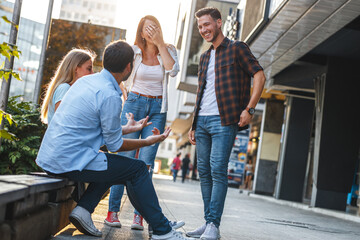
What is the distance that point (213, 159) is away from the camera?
189 inches

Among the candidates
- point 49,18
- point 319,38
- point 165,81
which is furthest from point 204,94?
point 319,38

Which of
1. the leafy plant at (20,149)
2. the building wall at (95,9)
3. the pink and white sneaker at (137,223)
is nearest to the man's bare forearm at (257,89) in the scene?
the pink and white sneaker at (137,223)

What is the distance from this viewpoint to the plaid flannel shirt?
485 centimetres

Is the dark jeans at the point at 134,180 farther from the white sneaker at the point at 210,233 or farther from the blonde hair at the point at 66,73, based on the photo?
the blonde hair at the point at 66,73

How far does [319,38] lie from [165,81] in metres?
9.11

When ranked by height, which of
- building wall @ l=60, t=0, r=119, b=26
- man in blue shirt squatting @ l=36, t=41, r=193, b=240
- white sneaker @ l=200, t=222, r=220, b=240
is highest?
building wall @ l=60, t=0, r=119, b=26

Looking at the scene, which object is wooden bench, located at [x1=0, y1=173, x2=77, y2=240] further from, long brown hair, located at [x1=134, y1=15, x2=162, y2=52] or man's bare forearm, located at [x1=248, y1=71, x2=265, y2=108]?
man's bare forearm, located at [x1=248, y1=71, x2=265, y2=108]

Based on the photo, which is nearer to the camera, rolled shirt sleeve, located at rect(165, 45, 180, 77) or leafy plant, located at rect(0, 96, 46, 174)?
rolled shirt sleeve, located at rect(165, 45, 180, 77)

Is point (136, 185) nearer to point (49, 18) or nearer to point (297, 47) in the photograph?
point (49, 18)

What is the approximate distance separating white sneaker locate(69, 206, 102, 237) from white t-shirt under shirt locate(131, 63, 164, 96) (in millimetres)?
1548

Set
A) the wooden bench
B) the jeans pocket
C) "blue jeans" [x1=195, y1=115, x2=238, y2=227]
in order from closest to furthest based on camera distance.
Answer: the wooden bench, "blue jeans" [x1=195, y1=115, x2=238, y2=227], the jeans pocket

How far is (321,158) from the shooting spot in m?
16.3

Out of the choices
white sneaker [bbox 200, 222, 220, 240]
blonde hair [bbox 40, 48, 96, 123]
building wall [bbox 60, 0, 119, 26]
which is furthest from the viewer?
building wall [bbox 60, 0, 119, 26]

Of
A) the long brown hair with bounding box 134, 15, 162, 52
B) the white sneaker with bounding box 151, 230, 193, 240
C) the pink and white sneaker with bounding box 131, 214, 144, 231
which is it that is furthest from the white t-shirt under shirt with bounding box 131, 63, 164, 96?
the white sneaker with bounding box 151, 230, 193, 240
